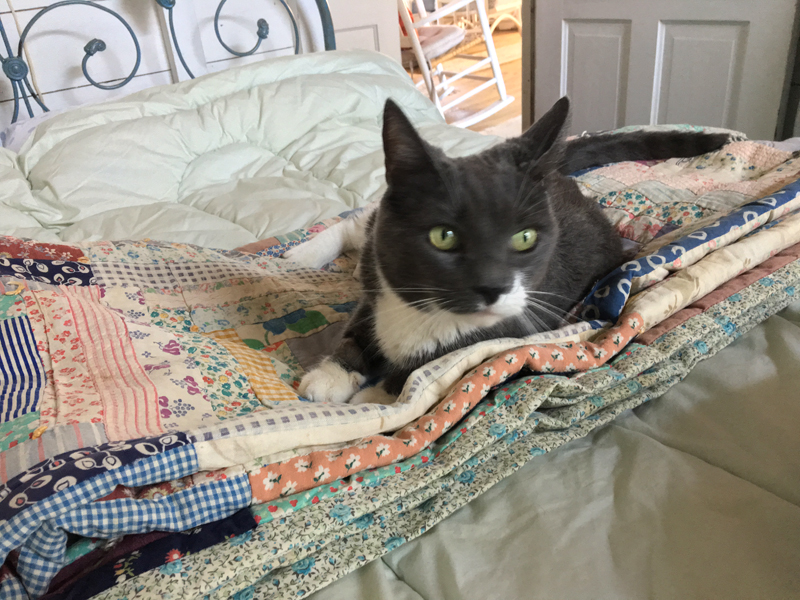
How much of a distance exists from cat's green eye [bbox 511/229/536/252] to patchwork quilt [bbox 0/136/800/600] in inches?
6.2

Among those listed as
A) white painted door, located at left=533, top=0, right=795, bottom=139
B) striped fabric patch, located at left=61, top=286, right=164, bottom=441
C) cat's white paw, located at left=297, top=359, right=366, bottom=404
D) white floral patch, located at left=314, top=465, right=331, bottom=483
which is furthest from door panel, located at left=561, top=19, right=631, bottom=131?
white floral patch, located at left=314, top=465, right=331, bottom=483

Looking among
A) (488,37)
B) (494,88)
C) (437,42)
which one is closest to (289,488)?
(437,42)

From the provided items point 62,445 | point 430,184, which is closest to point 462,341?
point 430,184

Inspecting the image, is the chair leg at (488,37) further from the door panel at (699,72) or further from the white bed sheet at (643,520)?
the white bed sheet at (643,520)

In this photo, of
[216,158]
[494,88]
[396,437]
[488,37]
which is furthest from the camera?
[494,88]

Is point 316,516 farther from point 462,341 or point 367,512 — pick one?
point 462,341

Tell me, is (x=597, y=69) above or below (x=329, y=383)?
above

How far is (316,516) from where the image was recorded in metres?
0.62

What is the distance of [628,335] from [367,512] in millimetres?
538

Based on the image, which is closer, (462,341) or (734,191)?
(462,341)

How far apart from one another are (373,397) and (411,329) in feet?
0.45

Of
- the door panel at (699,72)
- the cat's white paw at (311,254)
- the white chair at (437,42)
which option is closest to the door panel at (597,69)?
the door panel at (699,72)

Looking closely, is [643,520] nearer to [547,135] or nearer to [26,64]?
[547,135]

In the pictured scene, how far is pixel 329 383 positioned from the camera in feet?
2.99
